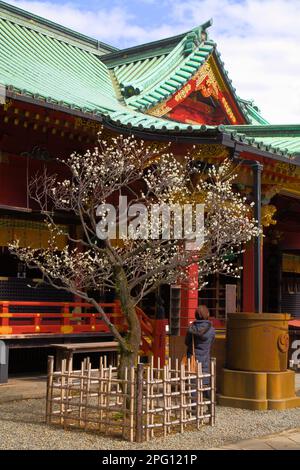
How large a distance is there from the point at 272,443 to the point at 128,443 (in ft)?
5.67

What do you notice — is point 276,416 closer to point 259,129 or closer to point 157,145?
point 157,145

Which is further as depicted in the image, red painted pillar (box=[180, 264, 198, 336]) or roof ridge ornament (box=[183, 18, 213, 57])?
roof ridge ornament (box=[183, 18, 213, 57])

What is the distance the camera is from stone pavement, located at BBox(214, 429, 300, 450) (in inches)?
301

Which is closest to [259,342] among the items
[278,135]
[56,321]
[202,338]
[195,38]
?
[202,338]

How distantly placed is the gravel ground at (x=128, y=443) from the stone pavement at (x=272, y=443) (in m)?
0.14

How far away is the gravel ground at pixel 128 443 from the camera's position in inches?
294

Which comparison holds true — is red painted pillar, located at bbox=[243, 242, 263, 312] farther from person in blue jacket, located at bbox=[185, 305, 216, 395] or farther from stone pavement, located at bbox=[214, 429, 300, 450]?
stone pavement, located at bbox=[214, 429, 300, 450]

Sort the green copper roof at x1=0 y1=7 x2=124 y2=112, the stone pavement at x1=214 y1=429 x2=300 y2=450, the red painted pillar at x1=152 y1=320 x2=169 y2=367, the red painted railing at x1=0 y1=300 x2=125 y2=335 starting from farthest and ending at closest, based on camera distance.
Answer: the green copper roof at x1=0 y1=7 x2=124 y2=112, the red painted pillar at x1=152 y1=320 x2=169 y2=367, the red painted railing at x1=0 y1=300 x2=125 y2=335, the stone pavement at x1=214 y1=429 x2=300 y2=450

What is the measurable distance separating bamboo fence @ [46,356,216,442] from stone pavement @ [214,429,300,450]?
845 millimetres

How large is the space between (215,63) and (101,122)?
306 inches

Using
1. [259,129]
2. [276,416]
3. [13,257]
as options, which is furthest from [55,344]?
[259,129]

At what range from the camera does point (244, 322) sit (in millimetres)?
10828

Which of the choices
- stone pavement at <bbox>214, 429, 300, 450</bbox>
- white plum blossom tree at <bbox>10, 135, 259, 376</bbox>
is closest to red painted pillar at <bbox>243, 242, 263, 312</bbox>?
white plum blossom tree at <bbox>10, 135, 259, 376</bbox>

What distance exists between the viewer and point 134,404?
311 inches
